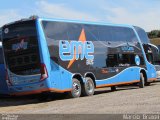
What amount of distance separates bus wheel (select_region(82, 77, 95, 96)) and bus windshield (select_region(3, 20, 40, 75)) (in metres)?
3.06

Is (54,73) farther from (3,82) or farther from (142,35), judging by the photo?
(142,35)

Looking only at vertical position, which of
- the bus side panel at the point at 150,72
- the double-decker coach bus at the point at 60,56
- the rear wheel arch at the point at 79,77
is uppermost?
the double-decker coach bus at the point at 60,56

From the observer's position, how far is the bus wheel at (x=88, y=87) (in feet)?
68.3

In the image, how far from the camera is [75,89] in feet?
66.3

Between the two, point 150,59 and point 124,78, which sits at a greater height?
point 150,59

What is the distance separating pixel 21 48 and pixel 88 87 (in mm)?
3896

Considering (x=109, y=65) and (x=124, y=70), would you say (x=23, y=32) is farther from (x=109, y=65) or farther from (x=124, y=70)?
(x=124, y=70)

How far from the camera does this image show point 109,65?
23078 mm

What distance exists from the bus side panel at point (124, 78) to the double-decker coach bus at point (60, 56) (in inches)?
1.9

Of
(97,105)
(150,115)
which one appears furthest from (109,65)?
(150,115)

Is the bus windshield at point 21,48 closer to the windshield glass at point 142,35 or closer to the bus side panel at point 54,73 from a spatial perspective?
the bus side panel at point 54,73

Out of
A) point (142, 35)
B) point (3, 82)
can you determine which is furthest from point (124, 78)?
point (3, 82)

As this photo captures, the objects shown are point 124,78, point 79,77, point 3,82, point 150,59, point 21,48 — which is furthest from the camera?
point 150,59

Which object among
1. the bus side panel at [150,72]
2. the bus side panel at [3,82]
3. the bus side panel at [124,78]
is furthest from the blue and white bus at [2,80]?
the bus side panel at [150,72]
